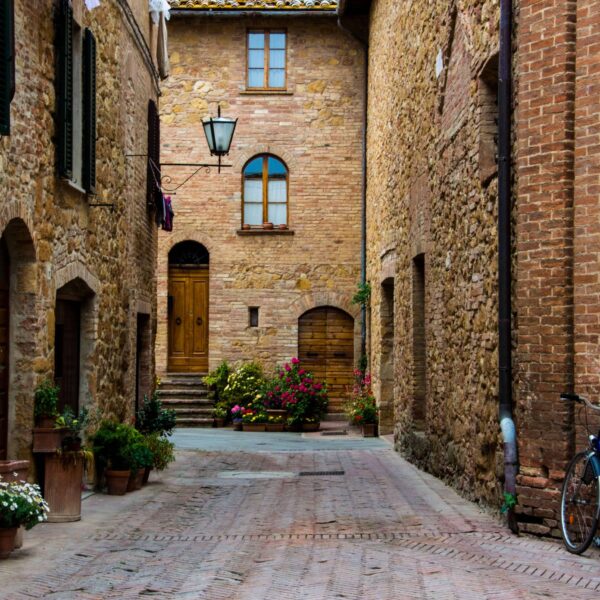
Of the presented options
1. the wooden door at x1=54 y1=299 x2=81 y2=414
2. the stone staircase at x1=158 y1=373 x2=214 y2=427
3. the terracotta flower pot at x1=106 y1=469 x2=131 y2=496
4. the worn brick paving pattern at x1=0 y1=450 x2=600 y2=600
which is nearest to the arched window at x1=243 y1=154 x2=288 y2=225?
the stone staircase at x1=158 y1=373 x2=214 y2=427

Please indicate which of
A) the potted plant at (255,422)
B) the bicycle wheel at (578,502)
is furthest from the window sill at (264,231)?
the bicycle wheel at (578,502)

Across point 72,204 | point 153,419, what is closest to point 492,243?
point 72,204

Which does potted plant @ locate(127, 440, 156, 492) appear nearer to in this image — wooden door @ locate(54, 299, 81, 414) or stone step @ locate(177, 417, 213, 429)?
wooden door @ locate(54, 299, 81, 414)

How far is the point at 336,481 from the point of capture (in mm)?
11719

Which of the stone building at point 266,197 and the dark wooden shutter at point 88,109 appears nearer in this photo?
the dark wooden shutter at point 88,109

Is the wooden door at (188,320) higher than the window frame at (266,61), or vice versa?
the window frame at (266,61)

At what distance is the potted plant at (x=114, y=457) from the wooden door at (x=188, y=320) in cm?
1152

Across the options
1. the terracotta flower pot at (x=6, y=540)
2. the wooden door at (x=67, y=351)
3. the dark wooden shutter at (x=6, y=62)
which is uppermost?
the dark wooden shutter at (x=6, y=62)

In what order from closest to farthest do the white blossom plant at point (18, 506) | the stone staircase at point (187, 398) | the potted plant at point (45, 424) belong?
1. the white blossom plant at point (18, 506)
2. the potted plant at point (45, 424)
3. the stone staircase at point (187, 398)

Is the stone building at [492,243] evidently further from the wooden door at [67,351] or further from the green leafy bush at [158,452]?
the wooden door at [67,351]

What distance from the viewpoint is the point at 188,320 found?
22.2 metres

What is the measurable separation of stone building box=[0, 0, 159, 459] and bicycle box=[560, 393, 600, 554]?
4.50 meters

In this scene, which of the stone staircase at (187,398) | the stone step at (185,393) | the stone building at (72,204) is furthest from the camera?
the stone step at (185,393)

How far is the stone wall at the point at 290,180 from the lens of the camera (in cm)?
2200
